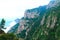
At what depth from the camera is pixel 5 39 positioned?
96062 mm

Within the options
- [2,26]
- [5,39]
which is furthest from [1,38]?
[2,26]

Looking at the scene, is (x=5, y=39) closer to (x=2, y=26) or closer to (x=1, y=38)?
(x=1, y=38)

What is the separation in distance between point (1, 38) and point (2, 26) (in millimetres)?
45082

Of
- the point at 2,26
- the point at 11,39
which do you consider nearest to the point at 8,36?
the point at 11,39

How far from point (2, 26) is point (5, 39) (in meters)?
43.0

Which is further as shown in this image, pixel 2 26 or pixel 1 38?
pixel 2 26

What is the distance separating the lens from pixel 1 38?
93.8 meters

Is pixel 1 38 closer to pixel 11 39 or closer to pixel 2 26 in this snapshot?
pixel 11 39

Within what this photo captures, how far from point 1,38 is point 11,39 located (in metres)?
6.32

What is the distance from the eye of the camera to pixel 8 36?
9919 centimetres

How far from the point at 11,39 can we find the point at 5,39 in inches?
149

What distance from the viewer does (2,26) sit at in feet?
455

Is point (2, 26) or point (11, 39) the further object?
point (2, 26)

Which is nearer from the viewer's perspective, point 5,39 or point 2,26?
point 5,39
